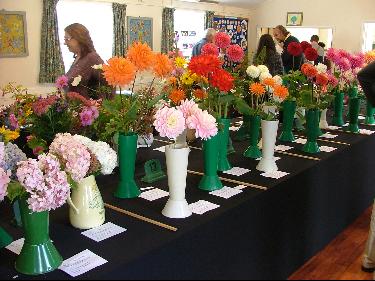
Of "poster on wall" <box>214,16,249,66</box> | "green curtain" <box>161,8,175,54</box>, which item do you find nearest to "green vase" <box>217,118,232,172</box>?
"green curtain" <box>161,8,175,54</box>

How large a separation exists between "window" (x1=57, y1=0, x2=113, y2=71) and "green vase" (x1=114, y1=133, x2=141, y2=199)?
16.0 ft

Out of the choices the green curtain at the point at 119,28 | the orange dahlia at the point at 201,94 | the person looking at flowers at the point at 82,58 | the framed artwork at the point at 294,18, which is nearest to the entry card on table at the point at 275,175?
the orange dahlia at the point at 201,94

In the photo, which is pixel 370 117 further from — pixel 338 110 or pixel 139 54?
pixel 139 54

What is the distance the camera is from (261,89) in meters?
2.16

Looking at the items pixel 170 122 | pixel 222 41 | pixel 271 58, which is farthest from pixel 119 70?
pixel 271 58

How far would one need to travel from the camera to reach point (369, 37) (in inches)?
356

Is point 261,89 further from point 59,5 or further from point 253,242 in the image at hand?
point 59,5

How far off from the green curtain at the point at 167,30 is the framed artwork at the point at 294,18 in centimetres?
311

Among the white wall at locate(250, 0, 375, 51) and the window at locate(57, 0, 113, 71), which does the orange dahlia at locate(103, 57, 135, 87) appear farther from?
the white wall at locate(250, 0, 375, 51)

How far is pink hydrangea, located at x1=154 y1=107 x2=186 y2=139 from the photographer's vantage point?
1.37 m

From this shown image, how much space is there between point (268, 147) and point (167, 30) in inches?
245

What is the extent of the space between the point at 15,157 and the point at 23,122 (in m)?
0.57

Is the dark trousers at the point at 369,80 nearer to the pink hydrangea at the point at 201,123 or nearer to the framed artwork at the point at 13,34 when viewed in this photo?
the pink hydrangea at the point at 201,123

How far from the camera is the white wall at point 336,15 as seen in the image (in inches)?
350
